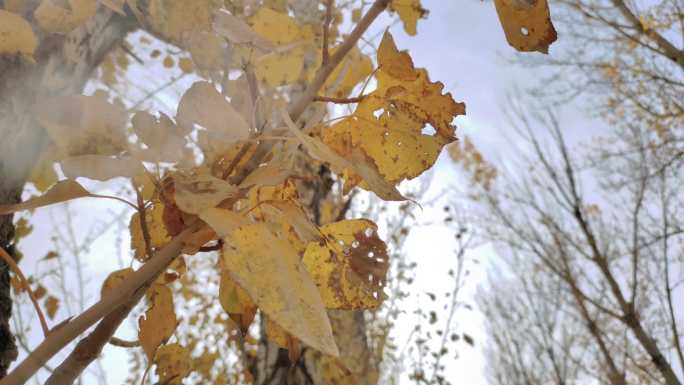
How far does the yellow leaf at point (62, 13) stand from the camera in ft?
0.92

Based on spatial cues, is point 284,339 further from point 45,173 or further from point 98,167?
point 45,173

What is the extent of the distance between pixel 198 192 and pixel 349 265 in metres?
0.10

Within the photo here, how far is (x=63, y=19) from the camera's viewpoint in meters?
0.29

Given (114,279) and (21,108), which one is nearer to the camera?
(114,279)

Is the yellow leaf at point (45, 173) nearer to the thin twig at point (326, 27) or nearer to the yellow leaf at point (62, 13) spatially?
the yellow leaf at point (62, 13)

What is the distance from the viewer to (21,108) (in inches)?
20.1

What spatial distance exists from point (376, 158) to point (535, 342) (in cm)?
474

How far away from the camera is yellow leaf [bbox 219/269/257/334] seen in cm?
25

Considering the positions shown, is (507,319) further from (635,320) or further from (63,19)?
(63,19)

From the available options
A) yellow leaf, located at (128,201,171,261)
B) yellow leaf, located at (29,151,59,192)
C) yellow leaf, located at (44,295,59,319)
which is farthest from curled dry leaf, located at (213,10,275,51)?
yellow leaf, located at (44,295,59,319)

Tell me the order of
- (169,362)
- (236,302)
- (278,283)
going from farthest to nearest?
(169,362) < (236,302) < (278,283)

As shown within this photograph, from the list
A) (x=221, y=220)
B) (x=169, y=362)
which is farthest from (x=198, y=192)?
(x=169, y=362)

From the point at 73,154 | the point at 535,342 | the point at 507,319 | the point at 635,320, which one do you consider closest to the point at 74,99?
the point at 73,154

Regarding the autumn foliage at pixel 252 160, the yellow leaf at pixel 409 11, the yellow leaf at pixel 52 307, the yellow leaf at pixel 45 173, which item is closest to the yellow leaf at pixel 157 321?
the autumn foliage at pixel 252 160
